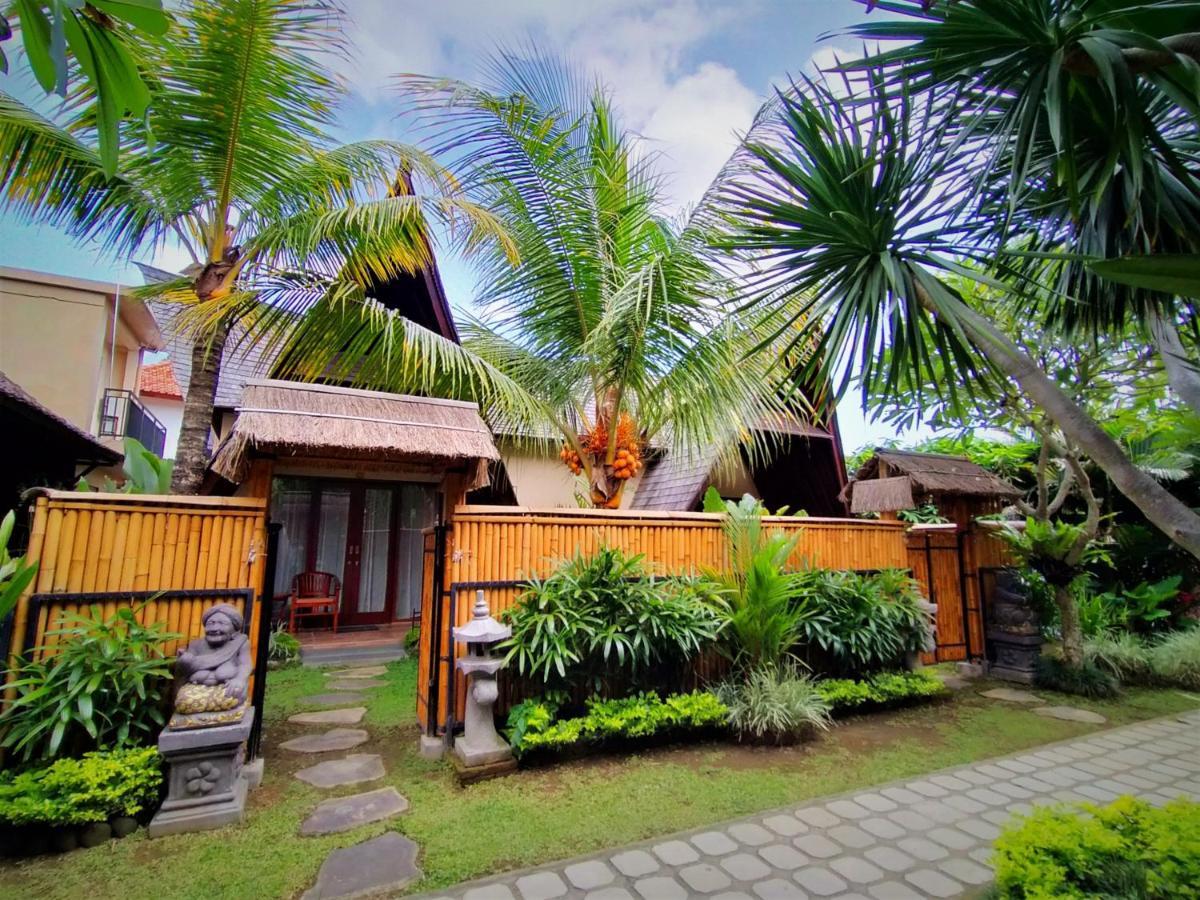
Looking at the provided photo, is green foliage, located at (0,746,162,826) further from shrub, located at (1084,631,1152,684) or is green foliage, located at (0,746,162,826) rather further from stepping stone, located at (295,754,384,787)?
shrub, located at (1084,631,1152,684)

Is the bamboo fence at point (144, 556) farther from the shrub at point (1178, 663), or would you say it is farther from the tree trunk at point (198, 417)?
the shrub at point (1178, 663)

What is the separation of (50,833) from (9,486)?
498 cm

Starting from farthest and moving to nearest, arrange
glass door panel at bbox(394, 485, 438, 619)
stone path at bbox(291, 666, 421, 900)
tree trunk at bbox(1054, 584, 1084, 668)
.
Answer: glass door panel at bbox(394, 485, 438, 619), tree trunk at bbox(1054, 584, 1084, 668), stone path at bbox(291, 666, 421, 900)

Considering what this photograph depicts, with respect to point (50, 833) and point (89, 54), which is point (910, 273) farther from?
point (50, 833)

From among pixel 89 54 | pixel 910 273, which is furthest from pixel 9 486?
pixel 910 273

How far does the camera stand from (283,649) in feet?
23.4

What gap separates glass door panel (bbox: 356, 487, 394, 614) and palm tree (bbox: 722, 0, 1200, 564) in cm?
850

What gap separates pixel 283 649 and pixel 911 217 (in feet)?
26.5

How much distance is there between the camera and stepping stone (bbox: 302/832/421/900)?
2594 millimetres

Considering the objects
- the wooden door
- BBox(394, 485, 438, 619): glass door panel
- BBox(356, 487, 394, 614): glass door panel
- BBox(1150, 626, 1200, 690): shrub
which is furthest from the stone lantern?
BBox(1150, 626, 1200, 690): shrub

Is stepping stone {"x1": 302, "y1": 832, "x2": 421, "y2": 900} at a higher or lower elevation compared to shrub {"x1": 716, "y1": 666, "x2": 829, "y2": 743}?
lower

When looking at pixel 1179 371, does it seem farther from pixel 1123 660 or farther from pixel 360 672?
pixel 360 672

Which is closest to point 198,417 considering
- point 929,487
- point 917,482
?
point 917,482

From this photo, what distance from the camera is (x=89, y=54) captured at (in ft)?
2.99
